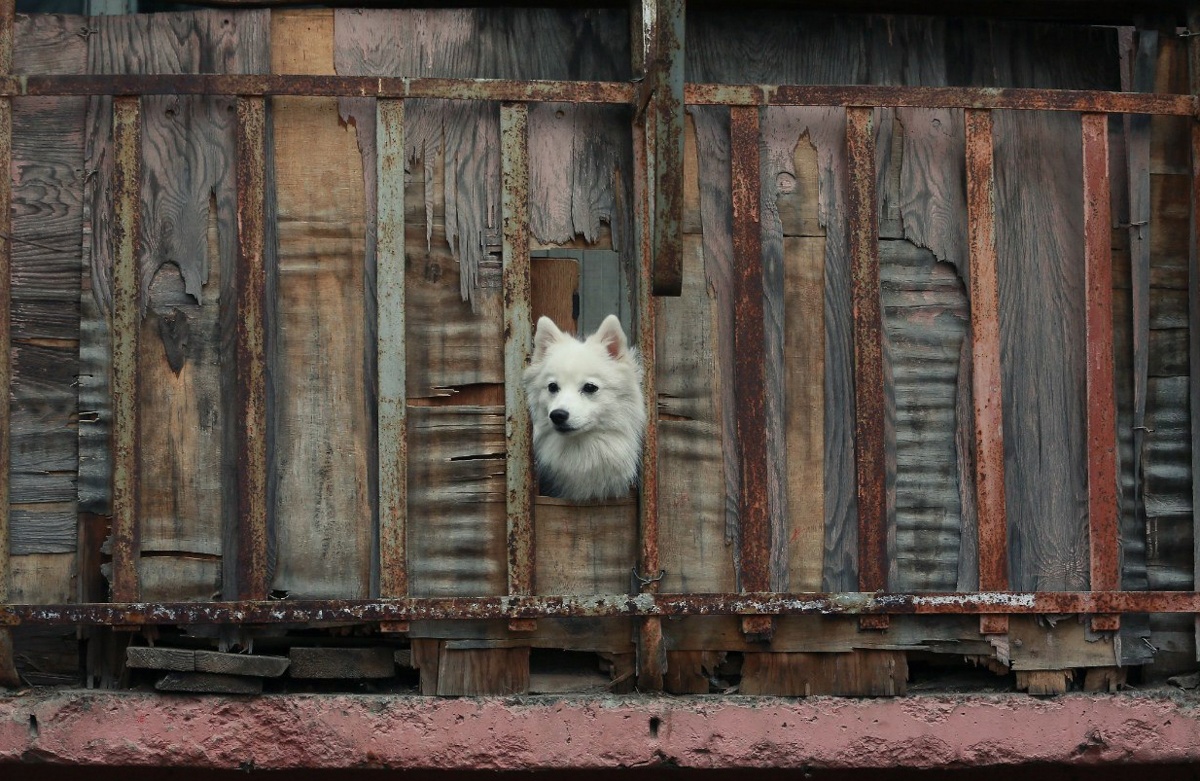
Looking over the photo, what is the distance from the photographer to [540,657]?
521 centimetres

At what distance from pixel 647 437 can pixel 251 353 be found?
1.46m

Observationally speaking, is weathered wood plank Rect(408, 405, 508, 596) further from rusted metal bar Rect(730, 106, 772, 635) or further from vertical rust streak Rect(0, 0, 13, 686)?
vertical rust streak Rect(0, 0, 13, 686)

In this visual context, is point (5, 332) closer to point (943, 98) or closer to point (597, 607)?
point (597, 607)

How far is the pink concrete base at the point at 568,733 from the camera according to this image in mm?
4859

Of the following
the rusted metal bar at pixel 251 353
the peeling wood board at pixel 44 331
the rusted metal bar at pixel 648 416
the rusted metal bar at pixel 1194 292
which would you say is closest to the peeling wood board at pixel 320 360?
the rusted metal bar at pixel 251 353

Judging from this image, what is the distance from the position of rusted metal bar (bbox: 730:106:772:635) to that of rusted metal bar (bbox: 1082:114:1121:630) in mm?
1225

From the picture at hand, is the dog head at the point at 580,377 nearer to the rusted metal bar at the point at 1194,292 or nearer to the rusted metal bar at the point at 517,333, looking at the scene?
the rusted metal bar at the point at 517,333

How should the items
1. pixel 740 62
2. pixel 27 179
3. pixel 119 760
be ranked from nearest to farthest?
pixel 119 760
pixel 27 179
pixel 740 62

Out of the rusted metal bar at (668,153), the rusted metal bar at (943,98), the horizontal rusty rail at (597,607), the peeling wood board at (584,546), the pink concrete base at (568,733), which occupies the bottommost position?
the pink concrete base at (568,733)

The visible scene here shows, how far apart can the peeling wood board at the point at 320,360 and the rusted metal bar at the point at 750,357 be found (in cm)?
136

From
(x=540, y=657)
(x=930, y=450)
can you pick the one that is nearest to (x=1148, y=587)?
(x=930, y=450)

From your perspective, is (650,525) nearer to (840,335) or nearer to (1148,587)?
(840,335)

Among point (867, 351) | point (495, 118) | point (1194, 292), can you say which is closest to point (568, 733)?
point (867, 351)

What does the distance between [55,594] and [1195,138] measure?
180 inches
